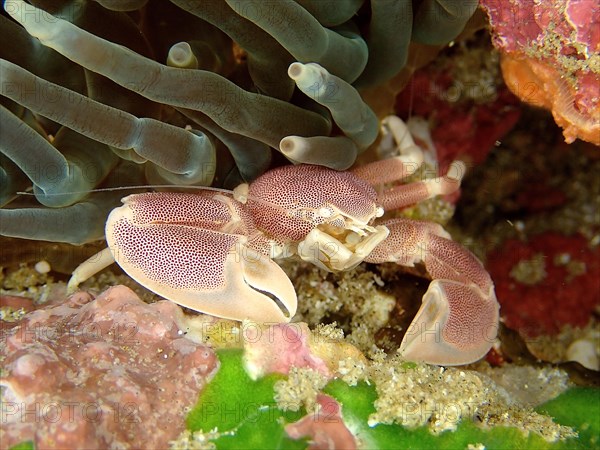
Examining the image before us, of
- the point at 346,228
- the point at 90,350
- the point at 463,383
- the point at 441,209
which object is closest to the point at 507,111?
the point at 441,209

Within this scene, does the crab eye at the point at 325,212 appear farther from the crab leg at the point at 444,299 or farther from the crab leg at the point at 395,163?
the crab leg at the point at 395,163

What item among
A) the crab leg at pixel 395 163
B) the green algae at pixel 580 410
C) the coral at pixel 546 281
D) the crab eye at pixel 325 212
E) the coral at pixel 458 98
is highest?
the coral at pixel 458 98

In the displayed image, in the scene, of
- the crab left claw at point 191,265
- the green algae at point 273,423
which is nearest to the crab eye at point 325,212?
the crab left claw at point 191,265

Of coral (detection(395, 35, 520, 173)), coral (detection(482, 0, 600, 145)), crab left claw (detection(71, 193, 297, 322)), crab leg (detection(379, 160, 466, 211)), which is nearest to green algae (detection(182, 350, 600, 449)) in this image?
crab left claw (detection(71, 193, 297, 322))

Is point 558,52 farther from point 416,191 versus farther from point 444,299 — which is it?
point 444,299

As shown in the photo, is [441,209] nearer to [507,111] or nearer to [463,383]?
[507,111]

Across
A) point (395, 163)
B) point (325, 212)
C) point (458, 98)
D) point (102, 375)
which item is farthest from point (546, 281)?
point (102, 375)

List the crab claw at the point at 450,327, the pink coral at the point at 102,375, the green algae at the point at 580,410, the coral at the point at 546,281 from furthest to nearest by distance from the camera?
1. the coral at the point at 546,281
2. the green algae at the point at 580,410
3. the crab claw at the point at 450,327
4. the pink coral at the point at 102,375
